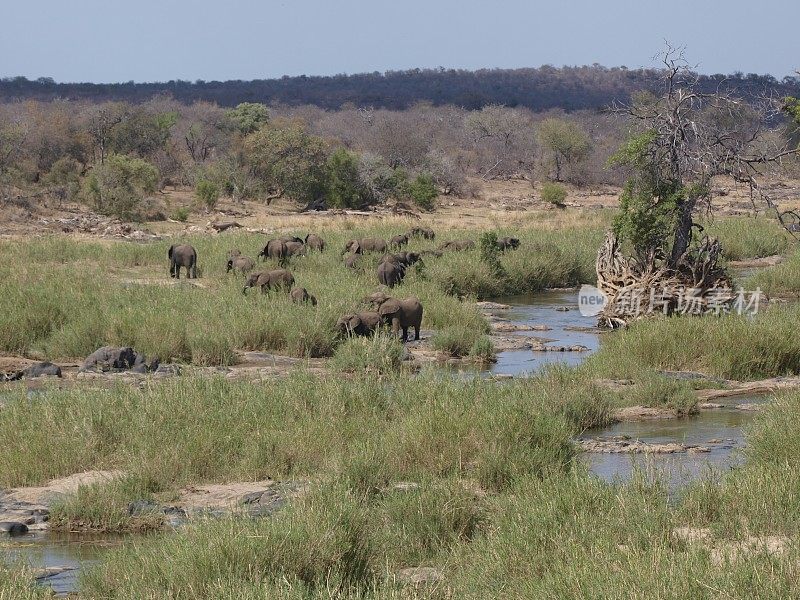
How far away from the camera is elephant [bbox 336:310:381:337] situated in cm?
1597

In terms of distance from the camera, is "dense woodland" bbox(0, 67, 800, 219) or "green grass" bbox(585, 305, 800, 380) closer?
"green grass" bbox(585, 305, 800, 380)

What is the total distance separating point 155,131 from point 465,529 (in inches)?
1716

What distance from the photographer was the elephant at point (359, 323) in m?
16.0

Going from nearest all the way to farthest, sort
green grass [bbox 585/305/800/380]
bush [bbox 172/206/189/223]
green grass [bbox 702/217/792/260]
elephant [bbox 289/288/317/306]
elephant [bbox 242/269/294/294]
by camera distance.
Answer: green grass [bbox 585/305/800/380]
elephant [bbox 289/288/317/306]
elephant [bbox 242/269/294/294]
green grass [bbox 702/217/792/260]
bush [bbox 172/206/189/223]

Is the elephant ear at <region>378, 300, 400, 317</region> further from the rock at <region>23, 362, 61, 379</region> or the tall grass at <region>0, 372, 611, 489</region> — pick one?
the tall grass at <region>0, 372, 611, 489</region>

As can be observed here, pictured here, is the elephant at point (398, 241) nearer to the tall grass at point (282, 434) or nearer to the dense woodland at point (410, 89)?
the tall grass at point (282, 434)

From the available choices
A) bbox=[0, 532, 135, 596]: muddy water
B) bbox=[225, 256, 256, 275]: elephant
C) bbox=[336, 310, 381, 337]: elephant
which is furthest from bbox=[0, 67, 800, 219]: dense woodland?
bbox=[0, 532, 135, 596]: muddy water

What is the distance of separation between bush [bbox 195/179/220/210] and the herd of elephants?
38.0ft

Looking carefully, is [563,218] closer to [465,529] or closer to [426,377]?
[426,377]

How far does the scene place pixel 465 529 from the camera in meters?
7.48

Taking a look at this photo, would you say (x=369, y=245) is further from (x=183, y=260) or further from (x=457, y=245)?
(x=183, y=260)

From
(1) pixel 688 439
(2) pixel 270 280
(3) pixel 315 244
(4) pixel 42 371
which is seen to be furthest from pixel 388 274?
(1) pixel 688 439

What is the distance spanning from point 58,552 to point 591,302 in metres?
15.2

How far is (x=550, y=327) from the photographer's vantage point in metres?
19.7
